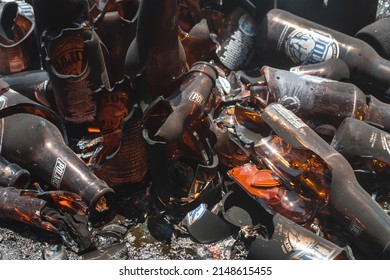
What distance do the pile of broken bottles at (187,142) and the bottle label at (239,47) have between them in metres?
0.28

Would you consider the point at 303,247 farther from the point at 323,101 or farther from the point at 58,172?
the point at 58,172

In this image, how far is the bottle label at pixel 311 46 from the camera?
320cm

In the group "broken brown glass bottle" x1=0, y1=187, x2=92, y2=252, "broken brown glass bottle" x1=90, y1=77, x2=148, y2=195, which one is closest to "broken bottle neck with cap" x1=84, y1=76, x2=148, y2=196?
"broken brown glass bottle" x1=90, y1=77, x2=148, y2=195

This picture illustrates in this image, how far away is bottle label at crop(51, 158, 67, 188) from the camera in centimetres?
250

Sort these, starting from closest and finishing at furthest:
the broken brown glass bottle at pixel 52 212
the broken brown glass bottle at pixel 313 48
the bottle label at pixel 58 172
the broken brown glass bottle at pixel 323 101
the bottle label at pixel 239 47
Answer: the broken brown glass bottle at pixel 52 212 < the bottle label at pixel 58 172 < the broken brown glass bottle at pixel 323 101 < the broken brown glass bottle at pixel 313 48 < the bottle label at pixel 239 47

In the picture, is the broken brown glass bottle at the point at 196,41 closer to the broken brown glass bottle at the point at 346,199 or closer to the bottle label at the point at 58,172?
the broken brown glass bottle at the point at 346,199

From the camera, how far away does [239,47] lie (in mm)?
3484

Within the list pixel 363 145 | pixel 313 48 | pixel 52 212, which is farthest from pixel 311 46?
pixel 52 212

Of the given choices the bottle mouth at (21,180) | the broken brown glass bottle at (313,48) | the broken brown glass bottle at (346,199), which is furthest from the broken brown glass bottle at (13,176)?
the broken brown glass bottle at (313,48)

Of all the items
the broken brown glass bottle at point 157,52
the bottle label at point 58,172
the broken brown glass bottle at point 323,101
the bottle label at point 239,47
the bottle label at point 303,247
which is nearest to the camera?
the bottle label at point 303,247

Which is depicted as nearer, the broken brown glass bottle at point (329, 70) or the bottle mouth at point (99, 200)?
the bottle mouth at point (99, 200)

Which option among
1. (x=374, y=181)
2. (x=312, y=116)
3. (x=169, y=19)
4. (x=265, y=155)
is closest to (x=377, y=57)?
(x=312, y=116)

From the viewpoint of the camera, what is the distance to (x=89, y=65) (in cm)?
280

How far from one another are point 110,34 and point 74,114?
529mm
